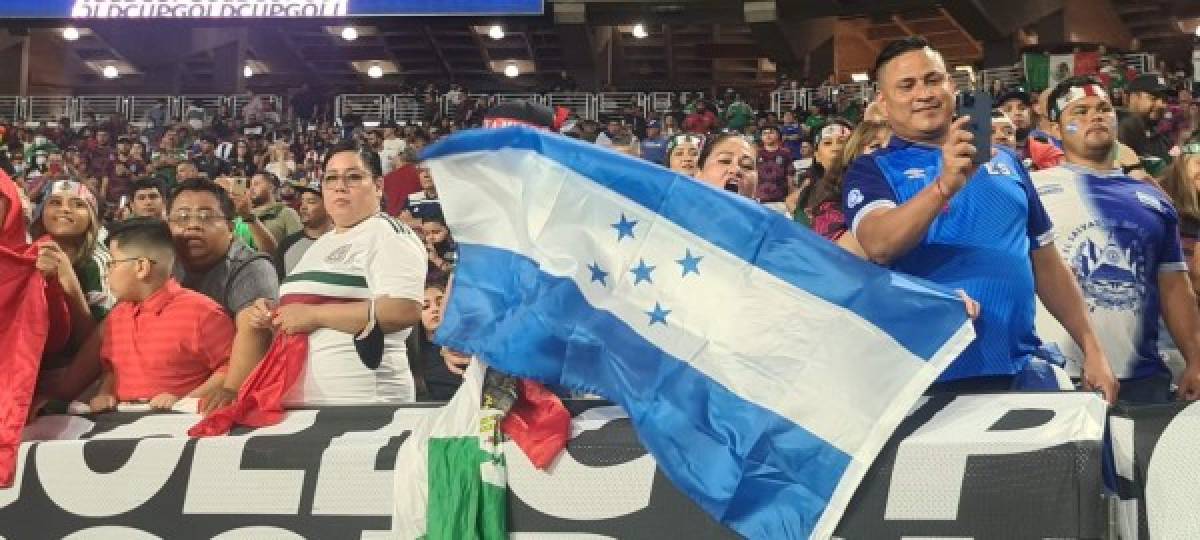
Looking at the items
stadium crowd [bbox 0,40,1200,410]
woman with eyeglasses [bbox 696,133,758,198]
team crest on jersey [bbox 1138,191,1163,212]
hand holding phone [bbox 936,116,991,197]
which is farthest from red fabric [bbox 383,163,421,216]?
hand holding phone [bbox 936,116,991,197]

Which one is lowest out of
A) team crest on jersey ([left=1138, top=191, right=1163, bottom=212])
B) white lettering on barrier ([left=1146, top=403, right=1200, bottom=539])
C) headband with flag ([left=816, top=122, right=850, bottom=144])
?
white lettering on barrier ([left=1146, top=403, right=1200, bottom=539])

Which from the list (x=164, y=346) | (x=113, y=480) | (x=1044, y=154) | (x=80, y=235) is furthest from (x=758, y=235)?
(x=1044, y=154)

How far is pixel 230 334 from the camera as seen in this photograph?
12.5 ft

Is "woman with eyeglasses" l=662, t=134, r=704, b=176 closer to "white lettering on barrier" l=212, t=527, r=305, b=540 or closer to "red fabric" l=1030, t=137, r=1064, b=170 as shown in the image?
"red fabric" l=1030, t=137, r=1064, b=170

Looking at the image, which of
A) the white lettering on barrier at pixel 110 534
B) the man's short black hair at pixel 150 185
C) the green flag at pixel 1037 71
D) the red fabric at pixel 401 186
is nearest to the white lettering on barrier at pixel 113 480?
the white lettering on barrier at pixel 110 534

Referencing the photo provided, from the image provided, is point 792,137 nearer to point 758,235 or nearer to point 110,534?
point 758,235

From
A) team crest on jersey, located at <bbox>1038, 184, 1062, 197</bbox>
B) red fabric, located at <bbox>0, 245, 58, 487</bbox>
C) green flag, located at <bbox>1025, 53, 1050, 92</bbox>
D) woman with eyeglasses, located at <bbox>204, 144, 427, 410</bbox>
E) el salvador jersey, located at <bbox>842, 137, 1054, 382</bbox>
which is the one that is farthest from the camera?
green flag, located at <bbox>1025, 53, 1050, 92</bbox>

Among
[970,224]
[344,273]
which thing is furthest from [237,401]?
[970,224]

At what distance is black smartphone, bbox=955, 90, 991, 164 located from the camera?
252cm

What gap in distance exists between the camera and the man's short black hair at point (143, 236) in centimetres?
388

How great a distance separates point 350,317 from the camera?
3561mm

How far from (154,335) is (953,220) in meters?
2.32

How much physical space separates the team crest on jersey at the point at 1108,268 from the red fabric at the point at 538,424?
1753mm

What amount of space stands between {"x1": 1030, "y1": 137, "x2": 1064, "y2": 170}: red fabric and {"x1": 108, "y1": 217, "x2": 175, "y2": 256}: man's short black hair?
362 cm
